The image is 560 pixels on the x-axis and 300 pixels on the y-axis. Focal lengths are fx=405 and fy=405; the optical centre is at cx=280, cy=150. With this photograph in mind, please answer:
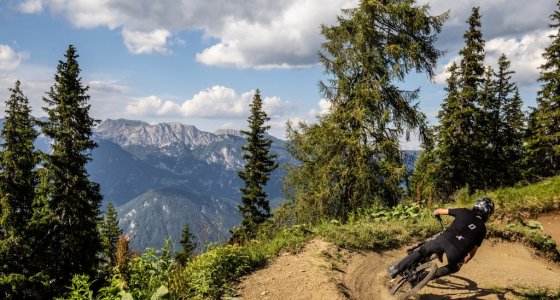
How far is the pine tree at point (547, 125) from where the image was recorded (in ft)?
109

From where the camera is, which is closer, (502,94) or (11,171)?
(11,171)

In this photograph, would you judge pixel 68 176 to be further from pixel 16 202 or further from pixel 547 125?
pixel 547 125

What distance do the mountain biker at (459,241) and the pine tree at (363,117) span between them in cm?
941

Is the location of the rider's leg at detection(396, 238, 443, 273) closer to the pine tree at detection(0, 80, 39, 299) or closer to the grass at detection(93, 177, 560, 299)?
the grass at detection(93, 177, 560, 299)

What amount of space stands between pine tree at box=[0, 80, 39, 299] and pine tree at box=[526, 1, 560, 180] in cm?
3690

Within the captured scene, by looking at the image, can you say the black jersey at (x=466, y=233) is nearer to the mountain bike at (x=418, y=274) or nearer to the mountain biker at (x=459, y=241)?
the mountain biker at (x=459, y=241)

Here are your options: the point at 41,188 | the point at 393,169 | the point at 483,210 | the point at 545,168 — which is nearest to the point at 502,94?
the point at 545,168

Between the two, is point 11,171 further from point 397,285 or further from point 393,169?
point 397,285

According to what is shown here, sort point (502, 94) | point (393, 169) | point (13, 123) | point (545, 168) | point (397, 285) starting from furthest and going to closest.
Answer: point (502, 94)
point (545, 168)
point (13, 123)
point (393, 169)
point (397, 285)

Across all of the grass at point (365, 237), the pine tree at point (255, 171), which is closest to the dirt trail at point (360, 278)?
the grass at point (365, 237)

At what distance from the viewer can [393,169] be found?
1714 centimetres

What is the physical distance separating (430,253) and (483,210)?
49.7 inches

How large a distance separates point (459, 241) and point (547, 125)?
34085 mm

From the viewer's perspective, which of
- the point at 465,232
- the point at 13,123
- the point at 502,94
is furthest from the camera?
the point at 502,94
